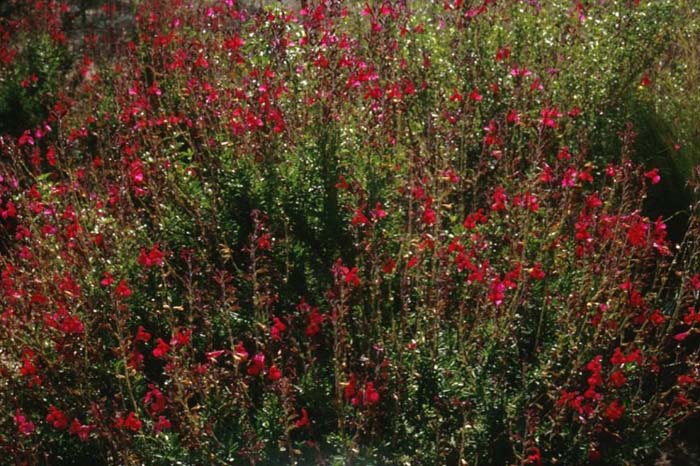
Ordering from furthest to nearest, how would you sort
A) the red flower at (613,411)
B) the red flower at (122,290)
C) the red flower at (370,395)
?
the red flower at (122,290)
the red flower at (613,411)
the red flower at (370,395)

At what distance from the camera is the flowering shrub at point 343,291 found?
3.59m

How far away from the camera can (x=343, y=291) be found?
129 inches

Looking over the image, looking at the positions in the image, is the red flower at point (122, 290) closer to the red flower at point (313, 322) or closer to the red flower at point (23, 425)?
the red flower at point (23, 425)

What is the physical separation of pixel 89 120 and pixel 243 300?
93.1 inches

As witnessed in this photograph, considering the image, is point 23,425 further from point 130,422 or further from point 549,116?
point 549,116

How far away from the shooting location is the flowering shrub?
3.59m

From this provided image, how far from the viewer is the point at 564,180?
13.4 ft

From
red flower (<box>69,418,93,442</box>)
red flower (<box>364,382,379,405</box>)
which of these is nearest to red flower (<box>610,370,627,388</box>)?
red flower (<box>364,382,379,405</box>)

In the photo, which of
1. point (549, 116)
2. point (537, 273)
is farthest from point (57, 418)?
point (549, 116)

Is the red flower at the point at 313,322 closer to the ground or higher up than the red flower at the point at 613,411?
higher up

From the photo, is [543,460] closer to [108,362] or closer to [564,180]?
[564,180]

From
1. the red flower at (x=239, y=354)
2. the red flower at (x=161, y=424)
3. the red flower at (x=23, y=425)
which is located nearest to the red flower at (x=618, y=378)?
the red flower at (x=239, y=354)

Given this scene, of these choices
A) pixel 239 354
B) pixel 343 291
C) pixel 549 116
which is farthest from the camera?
pixel 549 116

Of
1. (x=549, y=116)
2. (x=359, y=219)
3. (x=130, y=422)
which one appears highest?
(x=549, y=116)
